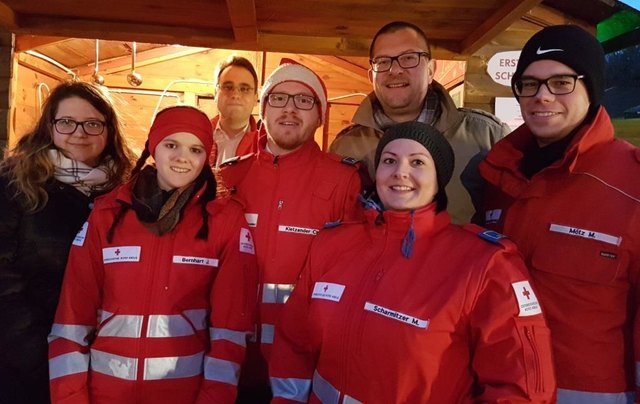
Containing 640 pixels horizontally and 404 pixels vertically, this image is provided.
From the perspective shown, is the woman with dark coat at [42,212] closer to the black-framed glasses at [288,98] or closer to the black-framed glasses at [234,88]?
the black-framed glasses at [288,98]

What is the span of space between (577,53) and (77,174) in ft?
6.63

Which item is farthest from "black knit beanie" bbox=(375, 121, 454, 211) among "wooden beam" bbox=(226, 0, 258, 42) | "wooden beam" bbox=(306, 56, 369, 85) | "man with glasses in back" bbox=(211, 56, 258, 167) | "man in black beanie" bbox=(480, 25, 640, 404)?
"wooden beam" bbox=(306, 56, 369, 85)

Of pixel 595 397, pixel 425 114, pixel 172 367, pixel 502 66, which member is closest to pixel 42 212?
pixel 172 367

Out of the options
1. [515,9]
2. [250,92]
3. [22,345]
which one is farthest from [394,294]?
[250,92]

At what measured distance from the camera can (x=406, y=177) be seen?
1.77m

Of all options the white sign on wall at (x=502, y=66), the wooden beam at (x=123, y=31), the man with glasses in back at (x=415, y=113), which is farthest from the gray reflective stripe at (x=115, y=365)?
the white sign on wall at (x=502, y=66)

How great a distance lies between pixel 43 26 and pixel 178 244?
1958mm

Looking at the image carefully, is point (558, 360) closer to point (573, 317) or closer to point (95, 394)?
point (573, 317)

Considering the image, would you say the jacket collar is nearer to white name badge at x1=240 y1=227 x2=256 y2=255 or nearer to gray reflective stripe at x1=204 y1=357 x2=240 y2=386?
white name badge at x1=240 y1=227 x2=256 y2=255

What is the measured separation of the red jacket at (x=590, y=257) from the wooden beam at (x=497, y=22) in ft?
3.60

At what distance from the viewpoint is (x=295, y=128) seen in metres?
2.43

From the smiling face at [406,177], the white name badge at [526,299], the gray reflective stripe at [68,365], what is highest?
the smiling face at [406,177]

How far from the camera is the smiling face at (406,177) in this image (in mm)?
1768

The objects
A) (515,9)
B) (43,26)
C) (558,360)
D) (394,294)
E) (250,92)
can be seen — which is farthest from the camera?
(250,92)
